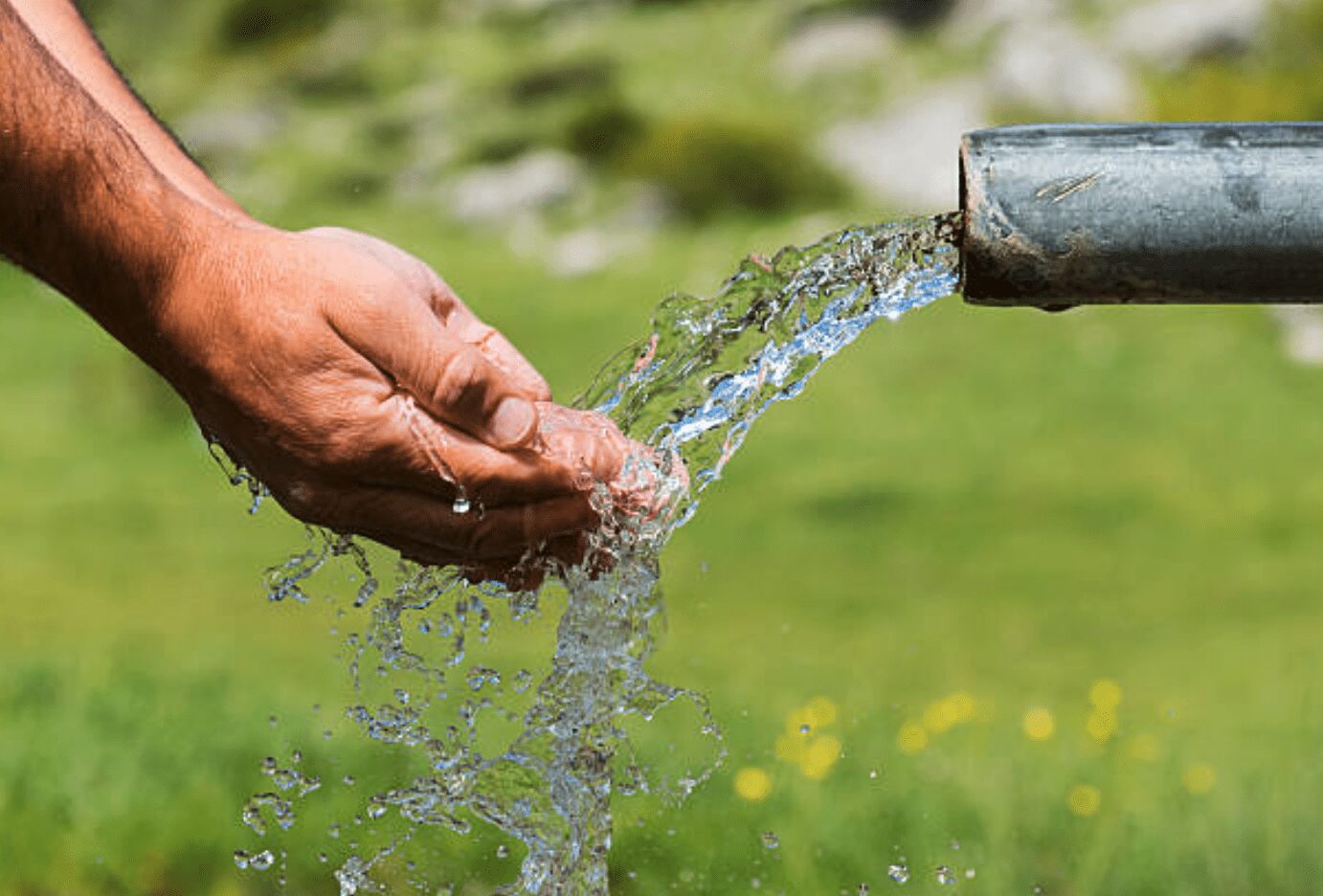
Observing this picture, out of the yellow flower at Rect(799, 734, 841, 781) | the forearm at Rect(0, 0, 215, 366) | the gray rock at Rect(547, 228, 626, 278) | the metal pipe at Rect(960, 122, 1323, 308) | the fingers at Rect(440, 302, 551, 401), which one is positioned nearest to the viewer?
the metal pipe at Rect(960, 122, 1323, 308)

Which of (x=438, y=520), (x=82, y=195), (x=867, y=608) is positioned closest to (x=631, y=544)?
(x=438, y=520)

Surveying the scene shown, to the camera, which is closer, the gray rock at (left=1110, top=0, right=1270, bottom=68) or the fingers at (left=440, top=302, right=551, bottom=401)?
the fingers at (left=440, top=302, right=551, bottom=401)

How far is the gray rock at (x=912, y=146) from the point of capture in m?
9.38

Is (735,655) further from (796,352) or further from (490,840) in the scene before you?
(796,352)

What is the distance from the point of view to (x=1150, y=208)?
4.89 ft

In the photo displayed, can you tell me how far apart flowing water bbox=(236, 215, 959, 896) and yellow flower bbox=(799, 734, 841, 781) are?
679mm

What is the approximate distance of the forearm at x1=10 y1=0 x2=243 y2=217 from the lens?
2.03 meters

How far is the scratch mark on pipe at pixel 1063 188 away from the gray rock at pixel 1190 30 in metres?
8.95

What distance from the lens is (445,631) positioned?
230cm

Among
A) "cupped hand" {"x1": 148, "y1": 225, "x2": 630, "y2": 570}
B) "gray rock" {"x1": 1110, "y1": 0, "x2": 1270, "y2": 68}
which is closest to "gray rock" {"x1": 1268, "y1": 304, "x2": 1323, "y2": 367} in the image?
"gray rock" {"x1": 1110, "y1": 0, "x2": 1270, "y2": 68}

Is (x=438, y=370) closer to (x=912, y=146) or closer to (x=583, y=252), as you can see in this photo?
(x=583, y=252)

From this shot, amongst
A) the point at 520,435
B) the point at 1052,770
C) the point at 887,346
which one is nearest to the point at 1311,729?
the point at 1052,770

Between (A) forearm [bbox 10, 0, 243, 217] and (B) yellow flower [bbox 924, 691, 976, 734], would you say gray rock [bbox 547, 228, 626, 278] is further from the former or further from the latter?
(A) forearm [bbox 10, 0, 243, 217]

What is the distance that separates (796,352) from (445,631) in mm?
548
